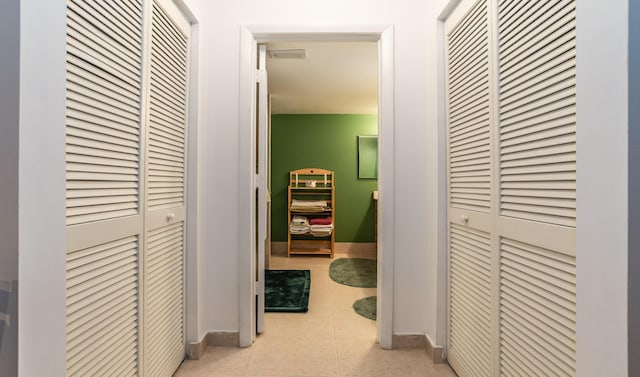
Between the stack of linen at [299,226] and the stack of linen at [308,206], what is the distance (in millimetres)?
154

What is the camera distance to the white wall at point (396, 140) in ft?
6.35

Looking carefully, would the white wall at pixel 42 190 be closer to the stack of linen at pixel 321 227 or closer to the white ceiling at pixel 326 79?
the white ceiling at pixel 326 79

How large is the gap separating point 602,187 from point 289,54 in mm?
2544

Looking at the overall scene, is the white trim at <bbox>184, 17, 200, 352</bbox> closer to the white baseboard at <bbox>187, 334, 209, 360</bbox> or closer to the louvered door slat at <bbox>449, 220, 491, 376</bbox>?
the white baseboard at <bbox>187, 334, 209, 360</bbox>

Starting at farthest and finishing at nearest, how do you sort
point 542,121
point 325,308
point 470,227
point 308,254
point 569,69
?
point 308,254 < point 325,308 < point 470,227 < point 542,121 < point 569,69

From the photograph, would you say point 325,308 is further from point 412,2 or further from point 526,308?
point 412,2

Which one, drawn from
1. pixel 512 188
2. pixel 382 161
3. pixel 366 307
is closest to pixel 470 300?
pixel 512 188

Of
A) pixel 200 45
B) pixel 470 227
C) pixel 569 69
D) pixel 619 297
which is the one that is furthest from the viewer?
pixel 200 45

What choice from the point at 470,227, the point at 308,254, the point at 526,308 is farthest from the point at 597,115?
the point at 308,254

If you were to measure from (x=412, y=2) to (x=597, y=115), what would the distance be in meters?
1.56

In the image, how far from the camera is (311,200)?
193 inches

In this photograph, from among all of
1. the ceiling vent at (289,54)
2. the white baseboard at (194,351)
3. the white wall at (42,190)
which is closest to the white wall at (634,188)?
the white wall at (42,190)

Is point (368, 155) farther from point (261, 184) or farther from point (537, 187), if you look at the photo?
point (537, 187)

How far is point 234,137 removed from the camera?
6.36 ft
